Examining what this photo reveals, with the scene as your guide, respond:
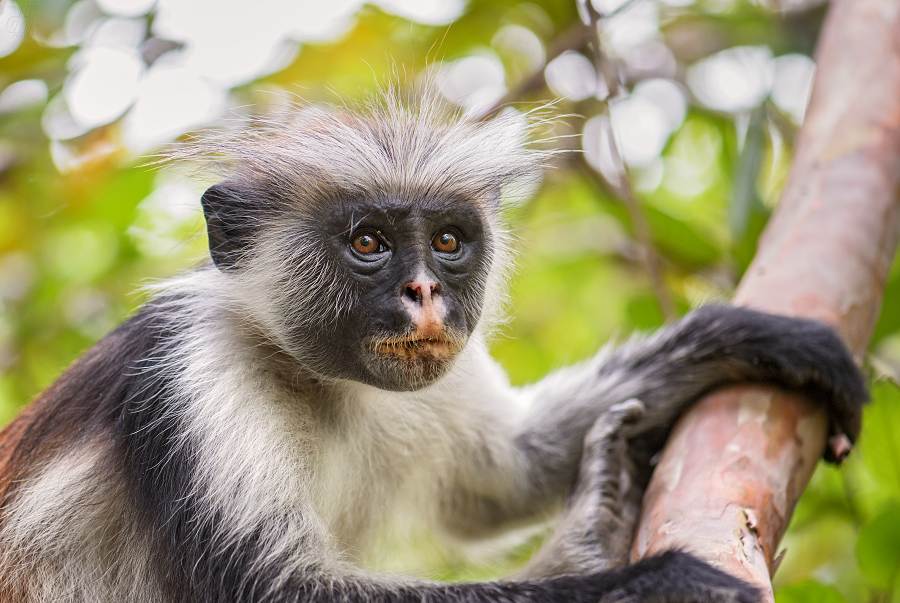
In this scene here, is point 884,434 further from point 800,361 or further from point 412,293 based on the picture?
point 412,293

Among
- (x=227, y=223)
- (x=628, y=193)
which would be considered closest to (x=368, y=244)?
(x=227, y=223)

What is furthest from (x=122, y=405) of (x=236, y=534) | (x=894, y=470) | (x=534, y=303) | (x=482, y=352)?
(x=534, y=303)

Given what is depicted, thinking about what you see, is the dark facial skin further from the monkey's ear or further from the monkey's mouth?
the monkey's ear

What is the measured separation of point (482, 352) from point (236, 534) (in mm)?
1628

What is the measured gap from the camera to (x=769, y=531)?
2.82 metres

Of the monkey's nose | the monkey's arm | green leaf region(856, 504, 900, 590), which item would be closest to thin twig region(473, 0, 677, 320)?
the monkey's arm

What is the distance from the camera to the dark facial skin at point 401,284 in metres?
3.16

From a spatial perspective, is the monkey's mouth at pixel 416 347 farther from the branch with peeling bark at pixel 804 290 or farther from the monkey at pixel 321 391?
the branch with peeling bark at pixel 804 290

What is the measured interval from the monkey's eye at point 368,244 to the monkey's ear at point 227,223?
0.56 meters

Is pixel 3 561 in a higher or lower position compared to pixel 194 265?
lower

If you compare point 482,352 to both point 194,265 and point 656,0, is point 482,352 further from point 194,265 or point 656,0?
point 656,0

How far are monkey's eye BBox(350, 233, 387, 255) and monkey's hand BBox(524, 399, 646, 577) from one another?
1361mm

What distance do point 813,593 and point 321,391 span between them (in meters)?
2.17

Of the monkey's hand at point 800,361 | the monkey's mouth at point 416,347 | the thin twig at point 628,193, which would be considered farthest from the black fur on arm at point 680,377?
the monkey's mouth at point 416,347
